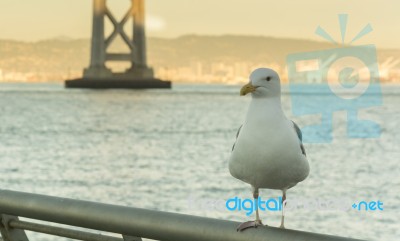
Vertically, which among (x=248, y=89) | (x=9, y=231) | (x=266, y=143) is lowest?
(x=9, y=231)

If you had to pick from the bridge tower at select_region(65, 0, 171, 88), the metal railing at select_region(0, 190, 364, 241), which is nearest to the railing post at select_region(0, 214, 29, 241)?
the metal railing at select_region(0, 190, 364, 241)

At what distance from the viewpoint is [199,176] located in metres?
31.0

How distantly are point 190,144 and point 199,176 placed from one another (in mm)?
14841

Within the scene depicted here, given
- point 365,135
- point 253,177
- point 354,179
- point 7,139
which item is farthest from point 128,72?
point 253,177

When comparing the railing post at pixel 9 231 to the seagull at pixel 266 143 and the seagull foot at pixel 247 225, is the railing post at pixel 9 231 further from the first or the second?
the seagull foot at pixel 247 225

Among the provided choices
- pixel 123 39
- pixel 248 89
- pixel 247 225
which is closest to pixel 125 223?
pixel 247 225

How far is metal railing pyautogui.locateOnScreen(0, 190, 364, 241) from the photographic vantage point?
5.78 feet

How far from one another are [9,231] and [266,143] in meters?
0.79

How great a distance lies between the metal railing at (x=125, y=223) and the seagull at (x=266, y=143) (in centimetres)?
12

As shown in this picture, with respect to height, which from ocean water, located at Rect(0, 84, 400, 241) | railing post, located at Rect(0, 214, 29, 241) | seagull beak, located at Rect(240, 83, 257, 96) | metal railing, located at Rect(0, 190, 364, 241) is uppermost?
seagull beak, located at Rect(240, 83, 257, 96)

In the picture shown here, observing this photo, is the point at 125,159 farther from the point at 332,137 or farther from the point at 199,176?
the point at 332,137

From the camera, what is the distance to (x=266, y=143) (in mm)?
1944

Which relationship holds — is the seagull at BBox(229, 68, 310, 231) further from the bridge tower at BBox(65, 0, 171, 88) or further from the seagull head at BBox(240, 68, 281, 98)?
the bridge tower at BBox(65, 0, 171, 88)

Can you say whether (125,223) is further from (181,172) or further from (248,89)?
(181,172)
